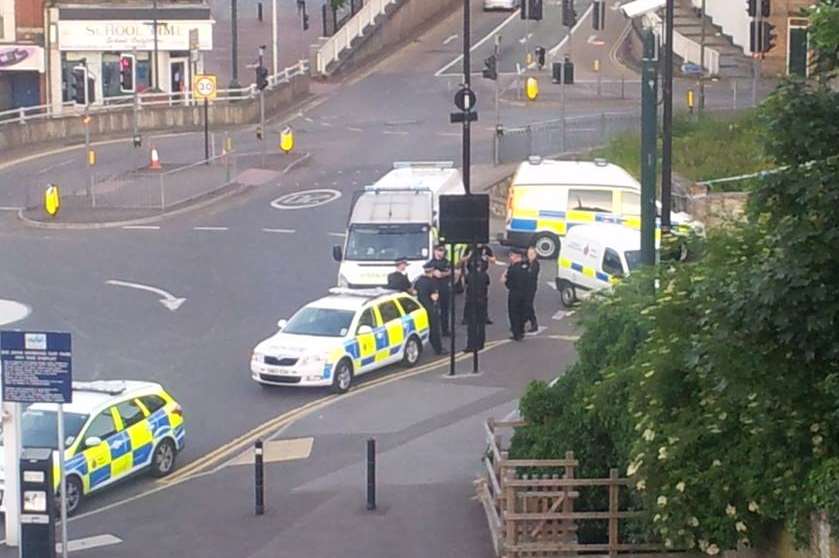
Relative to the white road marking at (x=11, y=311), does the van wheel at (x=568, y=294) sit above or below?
above

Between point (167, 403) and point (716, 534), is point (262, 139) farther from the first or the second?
point (716, 534)

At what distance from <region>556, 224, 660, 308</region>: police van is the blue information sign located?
14.6 meters

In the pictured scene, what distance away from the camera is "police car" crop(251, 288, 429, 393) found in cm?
2595

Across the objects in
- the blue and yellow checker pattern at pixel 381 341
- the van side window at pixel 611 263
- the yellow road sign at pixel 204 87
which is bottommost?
the blue and yellow checker pattern at pixel 381 341

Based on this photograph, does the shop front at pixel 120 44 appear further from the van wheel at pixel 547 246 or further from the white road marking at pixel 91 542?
the white road marking at pixel 91 542

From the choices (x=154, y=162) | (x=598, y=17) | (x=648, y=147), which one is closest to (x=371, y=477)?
(x=648, y=147)

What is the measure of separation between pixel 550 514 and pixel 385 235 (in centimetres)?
1640

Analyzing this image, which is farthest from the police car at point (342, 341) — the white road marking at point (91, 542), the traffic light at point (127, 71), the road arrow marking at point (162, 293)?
the traffic light at point (127, 71)

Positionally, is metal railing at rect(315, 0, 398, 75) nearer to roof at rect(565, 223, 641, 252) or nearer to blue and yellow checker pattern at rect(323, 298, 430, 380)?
roof at rect(565, 223, 641, 252)

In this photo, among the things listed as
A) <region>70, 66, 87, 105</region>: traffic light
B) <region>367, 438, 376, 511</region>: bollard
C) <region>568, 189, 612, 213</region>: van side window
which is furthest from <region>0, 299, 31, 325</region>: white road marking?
<region>70, 66, 87, 105</region>: traffic light

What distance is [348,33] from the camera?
230ft

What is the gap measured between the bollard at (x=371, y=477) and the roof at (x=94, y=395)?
11.8 feet

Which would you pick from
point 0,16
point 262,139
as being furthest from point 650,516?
point 0,16

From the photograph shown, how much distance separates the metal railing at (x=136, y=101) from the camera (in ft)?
187
